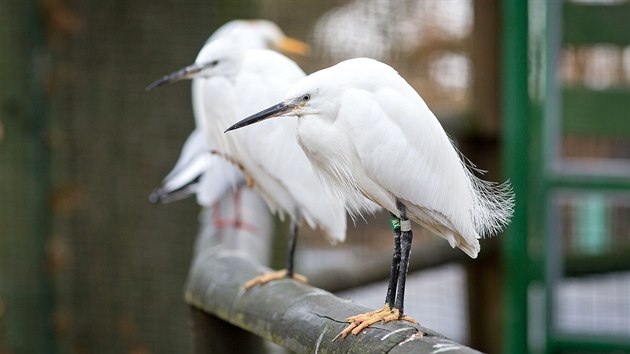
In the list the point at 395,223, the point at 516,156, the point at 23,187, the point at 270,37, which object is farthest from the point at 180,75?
the point at 516,156

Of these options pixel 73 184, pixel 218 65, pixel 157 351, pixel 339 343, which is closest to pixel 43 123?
pixel 73 184

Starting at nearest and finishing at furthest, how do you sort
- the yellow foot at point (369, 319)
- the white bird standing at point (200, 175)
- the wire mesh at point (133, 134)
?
the yellow foot at point (369, 319) < the white bird standing at point (200, 175) < the wire mesh at point (133, 134)

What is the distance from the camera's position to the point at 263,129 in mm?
1643

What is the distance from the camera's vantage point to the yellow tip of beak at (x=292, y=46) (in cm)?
244

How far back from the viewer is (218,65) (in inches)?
64.0

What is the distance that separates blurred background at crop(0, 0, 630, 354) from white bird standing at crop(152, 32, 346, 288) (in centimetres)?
69

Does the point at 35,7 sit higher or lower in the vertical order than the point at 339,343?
higher

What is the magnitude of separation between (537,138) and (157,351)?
1.09 metres

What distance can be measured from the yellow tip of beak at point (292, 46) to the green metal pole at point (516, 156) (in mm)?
538

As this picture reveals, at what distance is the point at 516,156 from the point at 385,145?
1451mm

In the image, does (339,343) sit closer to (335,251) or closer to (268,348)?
(268,348)

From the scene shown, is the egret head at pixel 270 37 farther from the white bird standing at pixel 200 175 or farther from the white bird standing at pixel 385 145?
the white bird standing at pixel 385 145

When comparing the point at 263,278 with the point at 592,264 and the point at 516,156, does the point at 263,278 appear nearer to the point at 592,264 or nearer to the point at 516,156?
the point at 516,156

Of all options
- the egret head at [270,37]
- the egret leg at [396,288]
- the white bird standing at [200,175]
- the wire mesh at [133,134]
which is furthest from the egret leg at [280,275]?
the wire mesh at [133,134]
